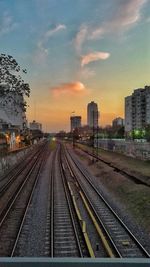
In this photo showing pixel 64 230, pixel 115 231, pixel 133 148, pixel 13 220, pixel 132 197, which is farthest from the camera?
pixel 133 148

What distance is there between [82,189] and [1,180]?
43.6 ft

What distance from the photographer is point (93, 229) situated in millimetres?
17516

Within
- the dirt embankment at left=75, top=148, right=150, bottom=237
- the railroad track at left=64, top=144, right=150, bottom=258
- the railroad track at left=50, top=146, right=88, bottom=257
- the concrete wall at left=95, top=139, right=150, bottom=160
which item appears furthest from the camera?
Answer: the concrete wall at left=95, top=139, right=150, bottom=160

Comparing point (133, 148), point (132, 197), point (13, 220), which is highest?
point (133, 148)

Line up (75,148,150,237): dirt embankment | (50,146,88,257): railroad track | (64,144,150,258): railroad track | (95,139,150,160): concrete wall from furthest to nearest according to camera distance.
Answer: (95,139,150,160): concrete wall, (75,148,150,237): dirt embankment, (64,144,150,258): railroad track, (50,146,88,257): railroad track

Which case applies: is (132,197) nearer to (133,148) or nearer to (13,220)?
(13,220)

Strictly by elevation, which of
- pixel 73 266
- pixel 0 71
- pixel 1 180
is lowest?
pixel 1 180

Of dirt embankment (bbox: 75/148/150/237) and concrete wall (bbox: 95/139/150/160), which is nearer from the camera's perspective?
dirt embankment (bbox: 75/148/150/237)

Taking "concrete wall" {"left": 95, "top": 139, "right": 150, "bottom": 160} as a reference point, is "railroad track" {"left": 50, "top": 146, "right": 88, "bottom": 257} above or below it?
below

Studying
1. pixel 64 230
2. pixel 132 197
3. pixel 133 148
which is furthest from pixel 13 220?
pixel 133 148

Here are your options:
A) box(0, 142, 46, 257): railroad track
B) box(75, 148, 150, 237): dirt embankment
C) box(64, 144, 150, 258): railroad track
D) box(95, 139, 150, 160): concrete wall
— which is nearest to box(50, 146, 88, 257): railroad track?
box(64, 144, 150, 258): railroad track

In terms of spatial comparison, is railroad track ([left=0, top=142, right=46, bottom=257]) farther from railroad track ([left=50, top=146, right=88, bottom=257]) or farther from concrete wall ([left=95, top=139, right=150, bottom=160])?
concrete wall ([left=95, top=139, right=150, bottom=160])

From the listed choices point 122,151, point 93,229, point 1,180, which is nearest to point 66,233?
point 93,229

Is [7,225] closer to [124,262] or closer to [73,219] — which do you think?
[73,219]
